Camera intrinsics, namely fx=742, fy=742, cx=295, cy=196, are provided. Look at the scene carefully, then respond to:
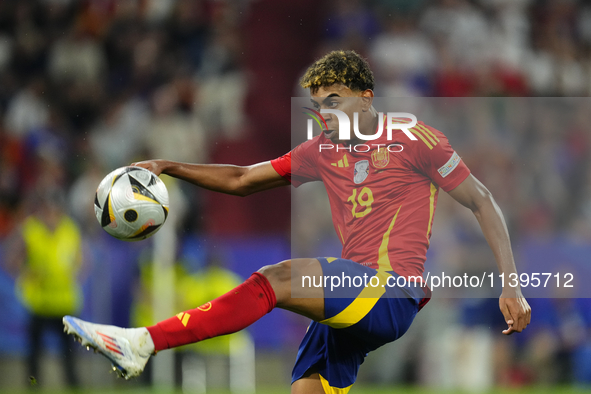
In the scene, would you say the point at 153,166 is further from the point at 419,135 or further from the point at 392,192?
the point at 419,135

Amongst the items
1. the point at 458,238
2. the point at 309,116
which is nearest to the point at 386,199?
the point at 309,116

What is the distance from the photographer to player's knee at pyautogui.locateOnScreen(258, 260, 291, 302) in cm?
350

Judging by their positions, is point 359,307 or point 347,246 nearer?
point 359,307

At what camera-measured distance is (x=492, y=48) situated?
33.6 feet

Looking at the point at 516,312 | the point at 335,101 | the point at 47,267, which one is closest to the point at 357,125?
the point at 335,101

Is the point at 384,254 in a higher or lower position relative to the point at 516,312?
higher

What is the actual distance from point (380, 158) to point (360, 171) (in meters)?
0.14

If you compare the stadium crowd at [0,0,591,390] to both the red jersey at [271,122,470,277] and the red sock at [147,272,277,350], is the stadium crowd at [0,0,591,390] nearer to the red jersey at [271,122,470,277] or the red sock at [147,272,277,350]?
the red jersey at [271,122,470,277]

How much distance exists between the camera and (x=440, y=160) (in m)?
4.02

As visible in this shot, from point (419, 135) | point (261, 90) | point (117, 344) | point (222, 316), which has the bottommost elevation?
point (117, 344)

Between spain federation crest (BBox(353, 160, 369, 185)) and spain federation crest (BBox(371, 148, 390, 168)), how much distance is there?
0.05 meters

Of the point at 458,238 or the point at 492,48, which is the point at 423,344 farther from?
the point at 492,48

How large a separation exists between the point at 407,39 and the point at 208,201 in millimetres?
3602

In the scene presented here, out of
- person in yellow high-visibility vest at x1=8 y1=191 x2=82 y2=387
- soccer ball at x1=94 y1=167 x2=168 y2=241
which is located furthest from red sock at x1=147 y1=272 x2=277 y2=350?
person in yellow high-visibility vest at x1=8 y1=191 x2=82 y2=387
